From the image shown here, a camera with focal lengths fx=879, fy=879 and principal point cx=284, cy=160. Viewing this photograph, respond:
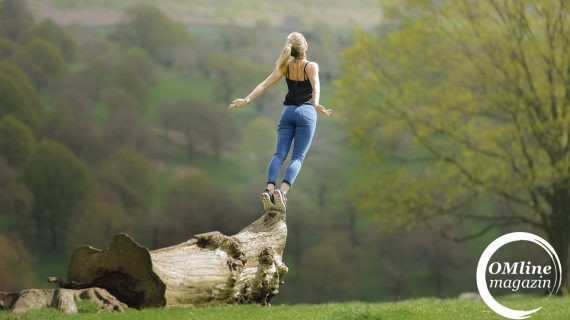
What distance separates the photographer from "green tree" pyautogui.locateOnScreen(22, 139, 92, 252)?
4372 centimetres

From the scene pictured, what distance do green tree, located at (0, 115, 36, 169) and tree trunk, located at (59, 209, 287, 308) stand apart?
32.1 m

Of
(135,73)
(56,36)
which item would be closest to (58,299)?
(56,36)

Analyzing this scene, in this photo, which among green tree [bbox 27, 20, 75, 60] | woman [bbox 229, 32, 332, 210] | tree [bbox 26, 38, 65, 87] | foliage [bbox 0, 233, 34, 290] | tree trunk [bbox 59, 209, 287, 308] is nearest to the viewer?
tree trunk [bbox 59, 209, 287, 308]

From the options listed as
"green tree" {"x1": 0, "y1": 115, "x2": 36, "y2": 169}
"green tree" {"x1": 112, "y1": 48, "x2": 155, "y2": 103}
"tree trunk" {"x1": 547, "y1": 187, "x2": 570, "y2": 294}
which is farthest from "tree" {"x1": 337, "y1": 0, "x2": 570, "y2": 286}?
"green tree" {"x1": 112, "y1": 48, "x2": 155, "y2": 103}

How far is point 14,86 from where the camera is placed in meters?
44.8

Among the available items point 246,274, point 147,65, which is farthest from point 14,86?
point 246,274

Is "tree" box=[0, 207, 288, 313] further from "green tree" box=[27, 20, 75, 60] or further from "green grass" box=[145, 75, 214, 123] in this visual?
"green grass" box=[145, 75, 214, 123]

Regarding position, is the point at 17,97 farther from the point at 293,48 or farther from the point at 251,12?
the point at 293,48

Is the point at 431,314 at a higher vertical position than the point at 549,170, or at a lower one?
lower

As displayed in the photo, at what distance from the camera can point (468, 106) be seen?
95.2ft

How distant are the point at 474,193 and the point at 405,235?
2040 centimetres

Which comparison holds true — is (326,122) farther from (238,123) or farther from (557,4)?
(557,4)

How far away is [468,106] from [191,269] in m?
17.9

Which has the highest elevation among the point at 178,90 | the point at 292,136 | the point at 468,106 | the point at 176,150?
the point at 178,90
